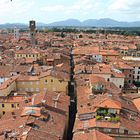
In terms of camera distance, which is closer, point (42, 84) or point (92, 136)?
point (92, 136)

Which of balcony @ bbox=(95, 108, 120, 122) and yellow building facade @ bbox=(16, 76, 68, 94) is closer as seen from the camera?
balcony @ bbox=(95, 108, 120, 122)

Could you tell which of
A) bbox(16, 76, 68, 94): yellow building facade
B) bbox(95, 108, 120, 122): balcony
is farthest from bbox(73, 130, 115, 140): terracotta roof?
bbox(16, 76, 68, 94): yellow building facade

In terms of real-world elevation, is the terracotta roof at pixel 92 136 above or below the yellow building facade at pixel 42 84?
below

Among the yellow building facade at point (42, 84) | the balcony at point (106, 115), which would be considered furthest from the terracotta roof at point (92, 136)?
the yellow building facade at point (42, 84)

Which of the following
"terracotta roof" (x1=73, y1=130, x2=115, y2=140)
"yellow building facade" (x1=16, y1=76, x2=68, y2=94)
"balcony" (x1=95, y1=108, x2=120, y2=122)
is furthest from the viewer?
"yellow building facade" (x1=16, y1=76, x2=68, y2=94)

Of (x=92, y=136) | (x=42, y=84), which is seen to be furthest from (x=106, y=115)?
(x=42, y=84)

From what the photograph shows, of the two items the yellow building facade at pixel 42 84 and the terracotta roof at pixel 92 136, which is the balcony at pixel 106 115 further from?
the yellow building facade at pixel 42 84

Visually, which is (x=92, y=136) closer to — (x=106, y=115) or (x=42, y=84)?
(x=106, y=115)

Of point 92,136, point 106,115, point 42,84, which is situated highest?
point 42,84

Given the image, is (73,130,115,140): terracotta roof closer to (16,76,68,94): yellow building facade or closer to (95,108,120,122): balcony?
(95,108,120,122): balcony

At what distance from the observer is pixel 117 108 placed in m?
41.4

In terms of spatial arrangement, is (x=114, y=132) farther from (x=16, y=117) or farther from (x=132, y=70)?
(x=132, y=70)

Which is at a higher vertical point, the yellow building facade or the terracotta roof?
the yellow building facade

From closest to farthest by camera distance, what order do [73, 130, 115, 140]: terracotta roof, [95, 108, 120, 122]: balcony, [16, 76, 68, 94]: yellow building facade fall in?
1. [73, 130, 115, 140]: terracotta roof
2. [95, 108, 120, 122]: balcony
3. [16, 76, 68, 94]: yellow building facade
